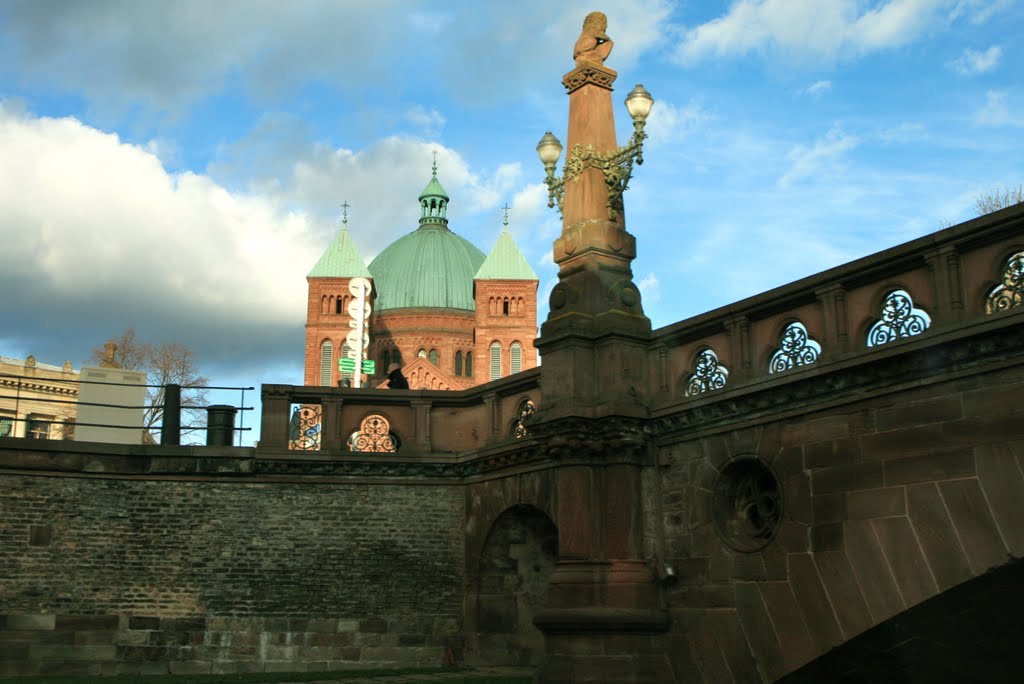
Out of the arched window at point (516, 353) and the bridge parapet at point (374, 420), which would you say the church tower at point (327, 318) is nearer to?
the arched window at point (516, 353)

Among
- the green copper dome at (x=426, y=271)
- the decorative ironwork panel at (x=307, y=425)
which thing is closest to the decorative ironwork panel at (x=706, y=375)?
the decorative ironwork panel at (x=307, y=425)

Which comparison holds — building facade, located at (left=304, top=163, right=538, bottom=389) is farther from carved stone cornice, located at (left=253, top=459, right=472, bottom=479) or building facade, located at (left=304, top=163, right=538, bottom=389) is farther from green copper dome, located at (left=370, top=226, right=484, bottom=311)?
carved stone cornice, located at (left=253, top=459, right=472, bottom=479)

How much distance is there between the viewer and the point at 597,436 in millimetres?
14141

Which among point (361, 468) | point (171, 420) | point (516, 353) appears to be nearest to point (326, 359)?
point (516, 353)

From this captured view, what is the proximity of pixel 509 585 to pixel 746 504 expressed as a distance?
616 centimetres

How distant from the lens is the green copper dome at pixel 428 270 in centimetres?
8662

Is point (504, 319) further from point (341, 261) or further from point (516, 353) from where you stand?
point (341, 261)

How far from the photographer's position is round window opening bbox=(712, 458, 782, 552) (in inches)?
502

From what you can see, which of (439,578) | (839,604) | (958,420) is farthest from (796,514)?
(439,578)

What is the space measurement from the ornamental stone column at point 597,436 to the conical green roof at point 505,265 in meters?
67.2

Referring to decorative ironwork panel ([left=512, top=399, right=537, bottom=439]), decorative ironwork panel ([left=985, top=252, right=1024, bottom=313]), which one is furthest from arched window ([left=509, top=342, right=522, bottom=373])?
decorative ironwork panel ([left=985, top=252, right=1024, bottom=313])

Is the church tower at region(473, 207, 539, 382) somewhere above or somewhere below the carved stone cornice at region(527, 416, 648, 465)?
above

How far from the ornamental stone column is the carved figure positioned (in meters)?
0.89

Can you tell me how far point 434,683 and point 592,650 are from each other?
2772 millimetres
